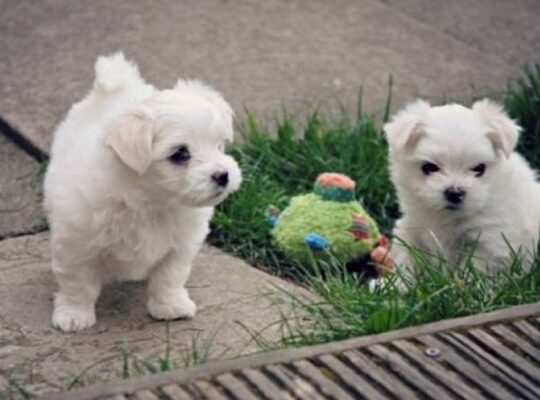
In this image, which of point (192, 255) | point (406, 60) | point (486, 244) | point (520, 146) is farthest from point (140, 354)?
point (406, 60)

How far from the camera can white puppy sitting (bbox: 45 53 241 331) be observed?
154 inches

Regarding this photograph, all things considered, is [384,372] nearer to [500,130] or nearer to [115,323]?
[115,323]

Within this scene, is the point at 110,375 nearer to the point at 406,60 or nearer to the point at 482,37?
the point at 406,60

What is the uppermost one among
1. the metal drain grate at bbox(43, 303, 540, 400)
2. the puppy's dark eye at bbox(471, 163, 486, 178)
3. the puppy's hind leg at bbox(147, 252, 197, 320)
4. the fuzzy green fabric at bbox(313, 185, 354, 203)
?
the puppy's dark eye at bbox(471, 163, 486, 178)

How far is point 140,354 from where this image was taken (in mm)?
3875

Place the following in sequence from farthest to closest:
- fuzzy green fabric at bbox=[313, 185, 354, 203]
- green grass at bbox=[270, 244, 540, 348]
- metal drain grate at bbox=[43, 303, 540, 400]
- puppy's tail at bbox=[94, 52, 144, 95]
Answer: fuzzy green fabric at bbox=[313, 185, 354, 203] < puppy's tail at bbox=[94, 52, 144, 95] < green grass at bbox=[270, 244, 540, 348] < metal drain grate at bbox=[43, 303, 540, 400]

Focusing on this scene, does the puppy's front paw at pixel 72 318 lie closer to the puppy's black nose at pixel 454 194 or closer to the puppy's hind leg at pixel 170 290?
the puppy's hind leg at pixel 170 290

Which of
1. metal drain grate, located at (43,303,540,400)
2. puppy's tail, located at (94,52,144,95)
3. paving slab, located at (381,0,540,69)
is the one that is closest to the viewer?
metal drain grate, located at (43,303,540,400)

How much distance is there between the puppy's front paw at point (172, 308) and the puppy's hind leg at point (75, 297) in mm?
193

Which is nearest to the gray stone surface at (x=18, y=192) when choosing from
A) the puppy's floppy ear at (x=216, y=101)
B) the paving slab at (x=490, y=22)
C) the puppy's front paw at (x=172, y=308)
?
the puppy's front paw at (x=172, y=308)

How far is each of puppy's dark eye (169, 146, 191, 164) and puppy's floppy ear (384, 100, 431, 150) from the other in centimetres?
95

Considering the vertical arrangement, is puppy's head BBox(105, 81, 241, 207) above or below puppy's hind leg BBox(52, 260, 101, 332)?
above

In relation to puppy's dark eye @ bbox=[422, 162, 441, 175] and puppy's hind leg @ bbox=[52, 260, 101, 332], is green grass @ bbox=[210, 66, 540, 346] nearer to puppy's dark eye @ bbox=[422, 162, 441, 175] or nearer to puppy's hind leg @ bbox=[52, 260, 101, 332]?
puppy's dark eye @ bbox=[422, 162, 441, 175]

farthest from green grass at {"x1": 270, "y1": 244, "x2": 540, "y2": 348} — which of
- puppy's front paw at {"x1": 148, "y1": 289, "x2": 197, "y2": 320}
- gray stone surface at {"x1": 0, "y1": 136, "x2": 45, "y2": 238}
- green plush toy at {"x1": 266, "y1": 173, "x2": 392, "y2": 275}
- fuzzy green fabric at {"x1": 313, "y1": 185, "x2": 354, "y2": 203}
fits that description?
gray stone surface at {"x1": 0, "y1": 136, "x2": 45, "y2": 238}
